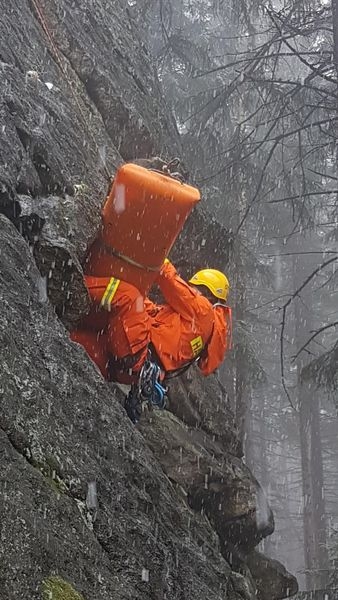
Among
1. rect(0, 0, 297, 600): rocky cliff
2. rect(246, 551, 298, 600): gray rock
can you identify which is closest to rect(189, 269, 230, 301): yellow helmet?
rect(0, 0, 297, 600): rocky cliff

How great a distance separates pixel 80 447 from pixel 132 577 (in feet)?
2.09

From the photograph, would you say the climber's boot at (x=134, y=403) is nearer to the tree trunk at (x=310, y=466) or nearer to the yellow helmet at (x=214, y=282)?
the yellow helmet at (x=214, y=282)

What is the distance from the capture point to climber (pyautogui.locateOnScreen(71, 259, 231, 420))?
5.19 meters

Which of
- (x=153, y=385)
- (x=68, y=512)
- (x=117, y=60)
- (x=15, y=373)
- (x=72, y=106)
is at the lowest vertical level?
(x=153, y=385)

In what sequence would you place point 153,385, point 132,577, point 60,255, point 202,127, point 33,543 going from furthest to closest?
point 202,127, point 153,385, point 60,255, point 132,577, point 33,543

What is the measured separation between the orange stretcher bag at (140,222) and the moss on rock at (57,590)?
2.93 meters

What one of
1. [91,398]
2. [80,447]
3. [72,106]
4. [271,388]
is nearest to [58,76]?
[72,106]

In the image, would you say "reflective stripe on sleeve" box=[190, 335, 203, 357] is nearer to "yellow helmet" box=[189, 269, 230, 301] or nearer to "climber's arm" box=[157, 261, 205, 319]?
"climber's arm" box=[157, 261, 205, 319]

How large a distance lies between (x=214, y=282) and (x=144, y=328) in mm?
1161

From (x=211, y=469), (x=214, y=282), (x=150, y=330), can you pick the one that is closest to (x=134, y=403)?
(x=150, y=330)

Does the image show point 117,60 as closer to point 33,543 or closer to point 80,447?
point 80,447

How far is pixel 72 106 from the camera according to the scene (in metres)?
6.93

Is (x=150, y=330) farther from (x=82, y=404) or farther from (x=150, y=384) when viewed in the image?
(x=82, y=404)

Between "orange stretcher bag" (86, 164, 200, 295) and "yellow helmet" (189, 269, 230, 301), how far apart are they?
0.97 m
